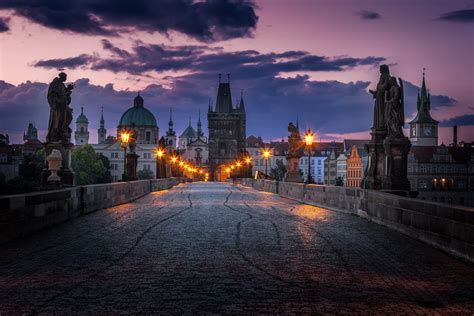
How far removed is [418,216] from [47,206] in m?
8.13

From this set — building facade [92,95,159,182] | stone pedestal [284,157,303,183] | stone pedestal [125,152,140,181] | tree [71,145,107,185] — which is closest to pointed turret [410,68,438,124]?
building facade [92,95,159,182]

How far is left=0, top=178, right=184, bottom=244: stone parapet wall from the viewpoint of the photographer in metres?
11.5

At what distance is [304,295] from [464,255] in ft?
12.3

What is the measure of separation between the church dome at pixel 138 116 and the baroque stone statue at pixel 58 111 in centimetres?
16852

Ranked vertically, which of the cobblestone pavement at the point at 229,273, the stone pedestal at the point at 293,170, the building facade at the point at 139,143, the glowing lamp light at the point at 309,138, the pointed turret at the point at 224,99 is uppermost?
the pointed turret at the point at 224,99

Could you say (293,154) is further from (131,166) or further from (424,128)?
(424,128)

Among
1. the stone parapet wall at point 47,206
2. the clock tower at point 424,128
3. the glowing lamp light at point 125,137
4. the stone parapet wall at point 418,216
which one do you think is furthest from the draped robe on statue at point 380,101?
the clock tower at point 424,128

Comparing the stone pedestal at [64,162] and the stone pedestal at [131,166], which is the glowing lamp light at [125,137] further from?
the stone pedestal at [64,162]

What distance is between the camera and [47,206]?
555 inches

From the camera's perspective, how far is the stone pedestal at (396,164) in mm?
17906

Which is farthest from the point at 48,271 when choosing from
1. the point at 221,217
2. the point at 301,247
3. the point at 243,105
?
the point at 243,105

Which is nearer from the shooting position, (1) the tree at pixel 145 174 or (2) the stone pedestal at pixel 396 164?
(2) the stone pedestal at pixel 396 164

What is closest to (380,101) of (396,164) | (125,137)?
(396,164)

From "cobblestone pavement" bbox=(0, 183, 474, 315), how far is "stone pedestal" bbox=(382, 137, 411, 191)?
4.40 m
